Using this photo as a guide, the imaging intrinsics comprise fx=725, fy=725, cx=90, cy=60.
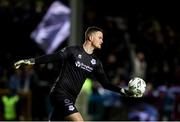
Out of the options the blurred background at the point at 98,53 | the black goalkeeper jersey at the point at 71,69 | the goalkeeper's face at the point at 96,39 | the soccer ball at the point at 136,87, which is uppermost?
the goalkeeper's face at the point at 96,39

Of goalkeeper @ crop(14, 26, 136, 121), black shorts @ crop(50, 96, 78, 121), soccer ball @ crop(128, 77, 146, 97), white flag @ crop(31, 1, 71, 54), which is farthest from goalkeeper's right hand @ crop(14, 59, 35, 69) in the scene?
white flag @ crop(31, 1, 71, 54)

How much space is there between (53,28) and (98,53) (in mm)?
2054

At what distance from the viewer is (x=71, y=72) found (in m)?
10.5

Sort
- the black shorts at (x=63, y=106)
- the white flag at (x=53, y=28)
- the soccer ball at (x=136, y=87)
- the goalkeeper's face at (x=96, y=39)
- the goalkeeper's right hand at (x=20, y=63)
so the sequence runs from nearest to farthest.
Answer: the goalkeeper's right hand at (x=20, y=63) → the black shorts at (x=63, y=106) → the goalkeeper's face at (x=96, y=39) → the soccer ball at (x=136, y=87) → the white flag at (x=53, y=28)

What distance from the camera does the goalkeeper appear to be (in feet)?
33.9

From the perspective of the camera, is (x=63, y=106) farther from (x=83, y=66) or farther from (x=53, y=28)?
(x=53, y=28)

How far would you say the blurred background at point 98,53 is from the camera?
57.7ft

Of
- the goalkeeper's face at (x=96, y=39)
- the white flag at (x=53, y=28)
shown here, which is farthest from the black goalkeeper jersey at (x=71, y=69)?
the white flag at (x=53, y=28)

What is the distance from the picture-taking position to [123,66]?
18.9 metres

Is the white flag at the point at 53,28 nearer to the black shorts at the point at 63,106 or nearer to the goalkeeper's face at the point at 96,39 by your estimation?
the goalkeeper's face at the point at 96,39

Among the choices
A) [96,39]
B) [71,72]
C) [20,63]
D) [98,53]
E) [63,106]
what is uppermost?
[96,39]

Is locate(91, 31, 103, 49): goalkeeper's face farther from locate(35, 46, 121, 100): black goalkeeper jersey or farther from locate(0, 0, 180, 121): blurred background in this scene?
locate(0, 0, 180, 121): blurred background

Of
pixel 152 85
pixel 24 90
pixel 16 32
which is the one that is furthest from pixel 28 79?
pixel 152 85

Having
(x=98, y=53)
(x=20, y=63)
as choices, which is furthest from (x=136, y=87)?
(x=98, y=53)
